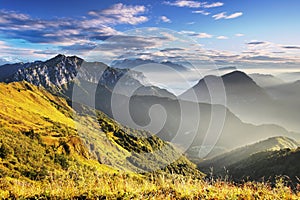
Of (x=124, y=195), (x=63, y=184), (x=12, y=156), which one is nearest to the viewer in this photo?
(x=124, y=195)

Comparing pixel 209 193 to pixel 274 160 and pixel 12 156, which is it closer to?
pixel 12 156

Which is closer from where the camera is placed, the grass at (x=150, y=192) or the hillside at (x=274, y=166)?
the grass at (x=150, y=192)

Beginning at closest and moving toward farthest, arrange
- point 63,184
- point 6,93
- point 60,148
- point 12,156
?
point 63,184
point 12,156
point 60,148
point 6,93

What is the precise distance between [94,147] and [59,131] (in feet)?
95.8

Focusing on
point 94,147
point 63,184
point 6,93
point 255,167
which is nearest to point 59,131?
point 94,147

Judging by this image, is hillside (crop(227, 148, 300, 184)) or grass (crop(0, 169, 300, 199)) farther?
hillside (crop(227, 148, 300, 184))

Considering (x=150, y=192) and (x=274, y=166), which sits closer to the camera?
(x=150, y=192)

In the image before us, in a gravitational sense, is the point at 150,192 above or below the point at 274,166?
above

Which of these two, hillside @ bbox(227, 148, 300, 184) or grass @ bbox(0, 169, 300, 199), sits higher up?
grass @ bbox(0, 169, 300, 199)

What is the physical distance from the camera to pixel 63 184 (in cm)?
995

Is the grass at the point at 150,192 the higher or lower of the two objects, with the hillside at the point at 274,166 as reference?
higher

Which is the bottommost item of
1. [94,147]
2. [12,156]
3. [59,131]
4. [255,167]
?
[255,167]

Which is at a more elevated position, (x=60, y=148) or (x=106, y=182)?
(x=106, y=182)

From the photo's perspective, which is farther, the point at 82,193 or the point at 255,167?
the point at 255,167
